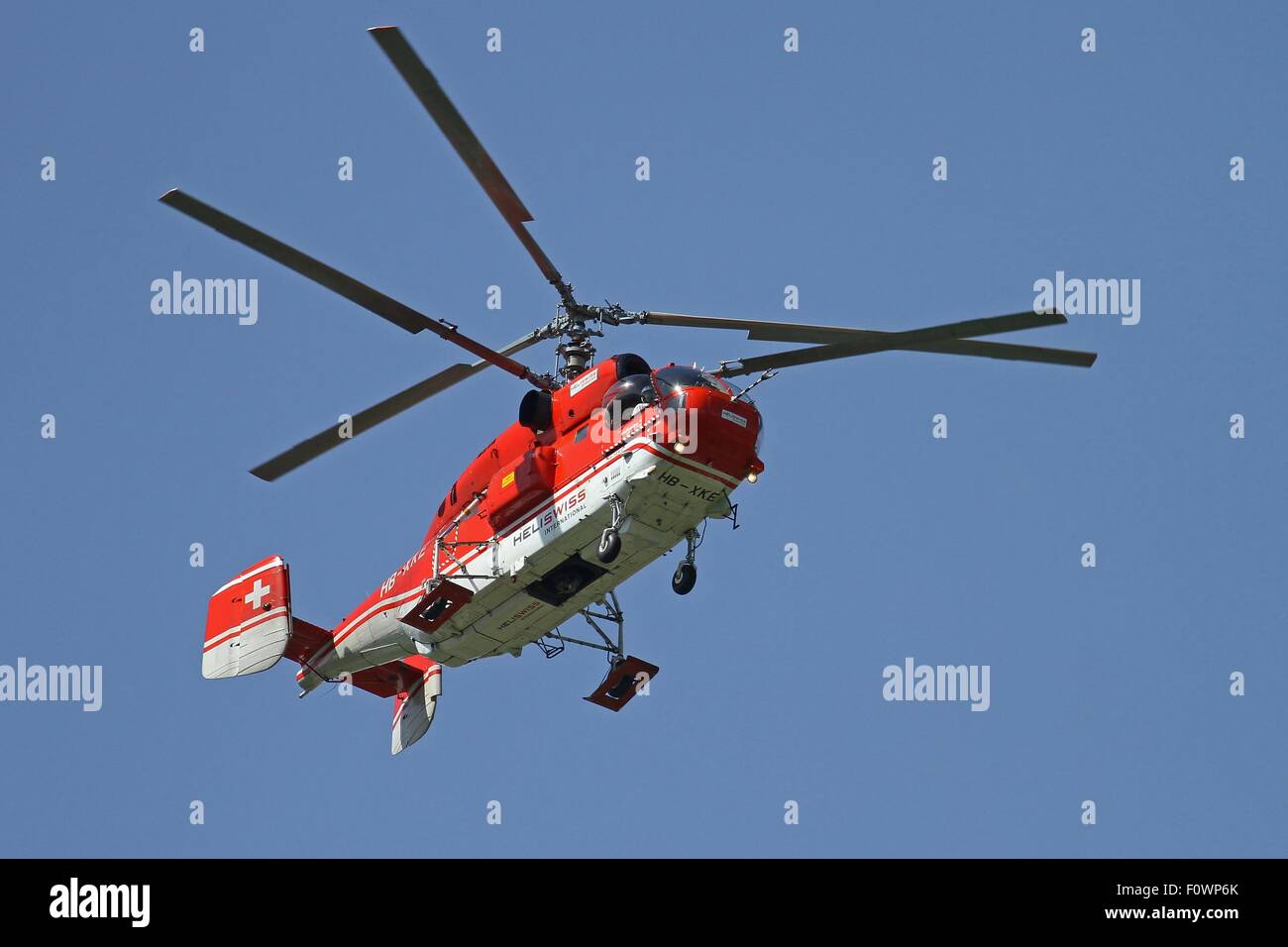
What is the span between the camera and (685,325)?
1131 inches

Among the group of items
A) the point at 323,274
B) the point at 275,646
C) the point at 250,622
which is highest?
the point at 323,274

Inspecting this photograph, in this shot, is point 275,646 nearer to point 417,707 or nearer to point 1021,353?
point 417,707

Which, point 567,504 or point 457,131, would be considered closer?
point 457,131

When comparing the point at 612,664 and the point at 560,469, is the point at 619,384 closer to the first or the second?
the point at 560,469

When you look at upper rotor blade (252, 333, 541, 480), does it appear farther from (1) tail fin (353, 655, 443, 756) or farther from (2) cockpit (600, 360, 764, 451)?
(1) tail fin (353, 655, 443, 756)

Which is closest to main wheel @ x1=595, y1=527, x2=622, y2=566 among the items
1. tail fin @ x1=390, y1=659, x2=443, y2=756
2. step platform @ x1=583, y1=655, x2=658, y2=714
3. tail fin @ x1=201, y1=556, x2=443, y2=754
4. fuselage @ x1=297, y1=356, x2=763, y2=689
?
fuselage @ x1=297, y1=356, x2=763, y2=689

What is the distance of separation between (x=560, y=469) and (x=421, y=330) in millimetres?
2719

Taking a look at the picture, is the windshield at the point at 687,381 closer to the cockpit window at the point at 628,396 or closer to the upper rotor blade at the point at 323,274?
the cockpit window at the point at 628,396

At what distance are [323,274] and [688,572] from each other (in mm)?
6146

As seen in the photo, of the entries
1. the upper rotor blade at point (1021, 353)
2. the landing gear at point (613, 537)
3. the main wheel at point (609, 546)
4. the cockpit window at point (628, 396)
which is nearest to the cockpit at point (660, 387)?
the cockpit window at point (628, 396)

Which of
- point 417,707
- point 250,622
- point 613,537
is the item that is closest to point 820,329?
point 613,537

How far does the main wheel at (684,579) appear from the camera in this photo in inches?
1078

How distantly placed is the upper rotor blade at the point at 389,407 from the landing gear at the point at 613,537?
135 inches

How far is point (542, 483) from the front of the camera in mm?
28281
